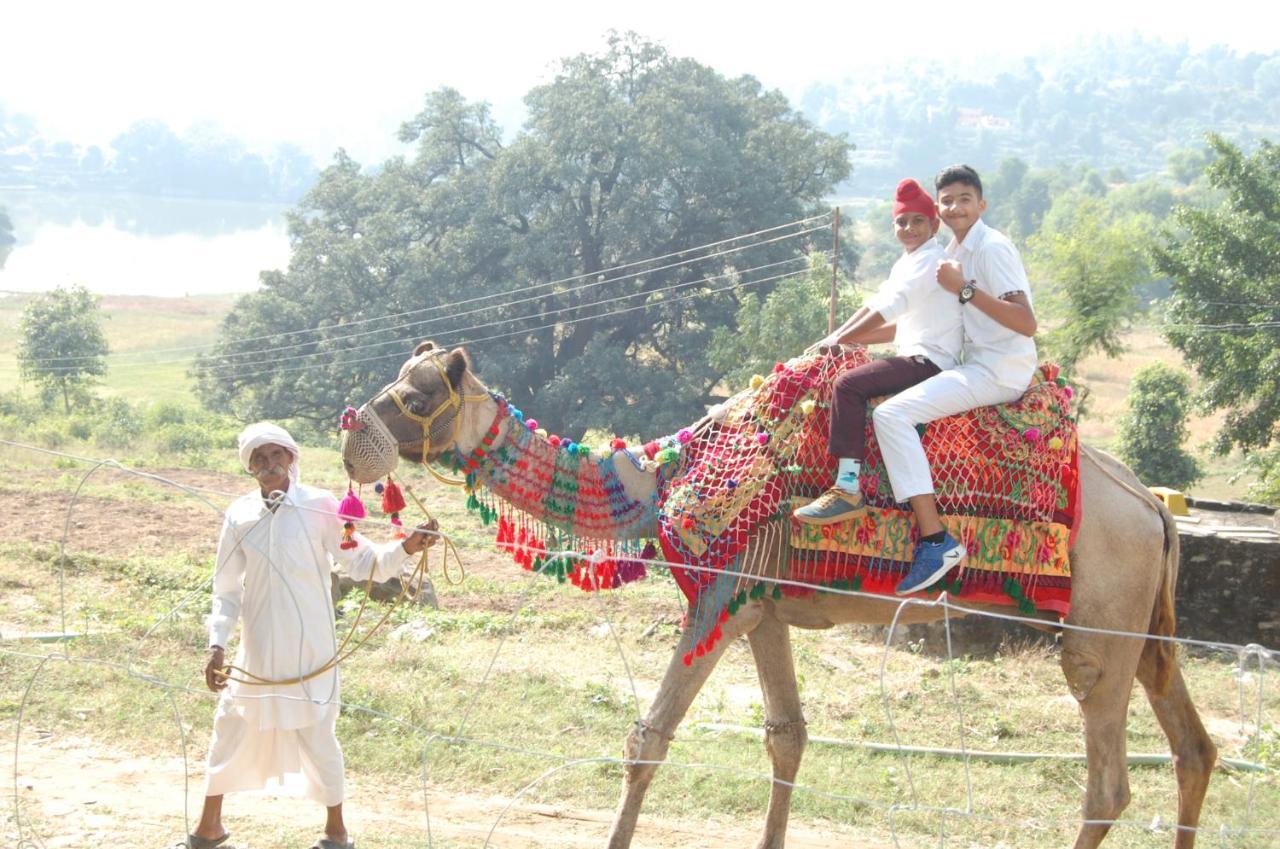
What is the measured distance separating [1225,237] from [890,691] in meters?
18.7

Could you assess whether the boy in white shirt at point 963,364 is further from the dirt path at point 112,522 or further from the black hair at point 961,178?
the dirt path at point 112,522

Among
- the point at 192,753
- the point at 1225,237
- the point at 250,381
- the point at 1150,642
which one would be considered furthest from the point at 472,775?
the point at 250,381

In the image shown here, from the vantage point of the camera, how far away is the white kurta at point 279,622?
4691 millimetres

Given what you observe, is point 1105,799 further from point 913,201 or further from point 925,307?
point 913,201

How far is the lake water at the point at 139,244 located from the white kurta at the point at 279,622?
2180 inches

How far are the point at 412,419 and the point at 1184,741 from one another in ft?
11.9

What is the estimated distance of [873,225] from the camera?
113m

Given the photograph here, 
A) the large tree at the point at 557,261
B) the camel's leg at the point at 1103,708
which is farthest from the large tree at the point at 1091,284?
the camel's leg at the point at 1103,708

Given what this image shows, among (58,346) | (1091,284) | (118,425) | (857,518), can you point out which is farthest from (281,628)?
(58,346)

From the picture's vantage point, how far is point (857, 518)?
16.3ft

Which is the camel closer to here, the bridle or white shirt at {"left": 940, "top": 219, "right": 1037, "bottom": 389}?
the bridle

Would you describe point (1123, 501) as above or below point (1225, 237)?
below

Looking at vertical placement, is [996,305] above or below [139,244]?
below

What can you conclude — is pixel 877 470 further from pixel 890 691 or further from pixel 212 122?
pixel 212 122
